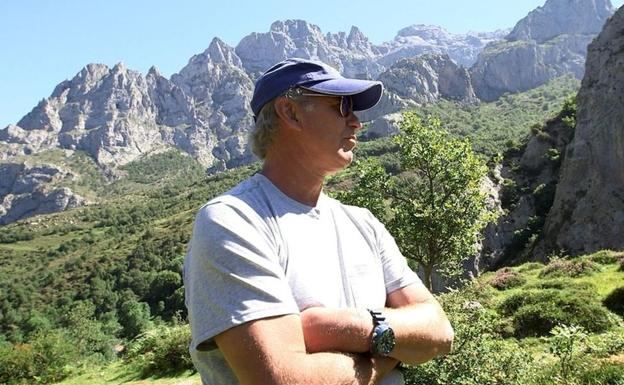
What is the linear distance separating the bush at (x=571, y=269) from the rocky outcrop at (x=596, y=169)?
1509cm

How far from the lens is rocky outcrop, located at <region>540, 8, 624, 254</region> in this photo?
37594 millimetres

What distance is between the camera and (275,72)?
244cm

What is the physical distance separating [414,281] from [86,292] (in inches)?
4164

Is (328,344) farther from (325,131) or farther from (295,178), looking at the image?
(325,131)

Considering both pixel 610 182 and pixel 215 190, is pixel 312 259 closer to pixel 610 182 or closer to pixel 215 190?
pixel 610 182

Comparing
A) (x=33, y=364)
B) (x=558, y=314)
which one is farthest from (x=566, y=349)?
(x=33, y=364)

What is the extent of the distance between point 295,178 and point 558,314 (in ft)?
45.4

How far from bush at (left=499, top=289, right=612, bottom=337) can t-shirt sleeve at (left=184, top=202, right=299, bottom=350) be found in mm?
13669

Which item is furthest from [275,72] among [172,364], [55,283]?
[55,283]

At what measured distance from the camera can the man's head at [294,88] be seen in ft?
7.86

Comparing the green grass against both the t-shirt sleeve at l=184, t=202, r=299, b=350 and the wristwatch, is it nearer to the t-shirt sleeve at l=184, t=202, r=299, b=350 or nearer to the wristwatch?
the wristwatch

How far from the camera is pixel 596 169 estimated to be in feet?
134

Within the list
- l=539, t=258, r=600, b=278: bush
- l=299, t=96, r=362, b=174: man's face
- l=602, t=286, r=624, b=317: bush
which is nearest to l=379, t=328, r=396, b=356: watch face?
l=299, t=96, r=362, b=174: man's face

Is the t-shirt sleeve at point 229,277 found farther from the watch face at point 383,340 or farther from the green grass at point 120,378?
the green grass at point 120,378
